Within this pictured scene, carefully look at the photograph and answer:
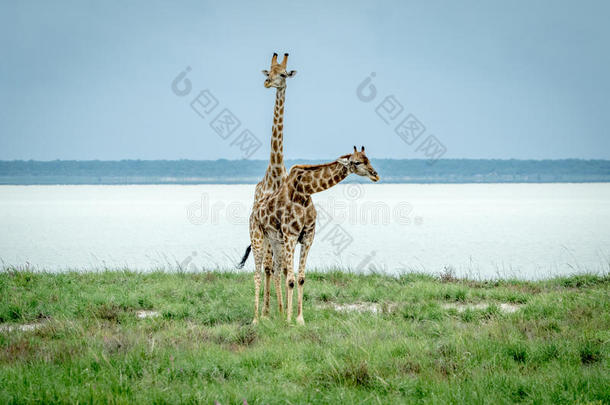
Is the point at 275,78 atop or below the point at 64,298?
atop

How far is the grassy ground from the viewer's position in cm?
670

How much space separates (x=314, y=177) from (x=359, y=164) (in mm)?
852

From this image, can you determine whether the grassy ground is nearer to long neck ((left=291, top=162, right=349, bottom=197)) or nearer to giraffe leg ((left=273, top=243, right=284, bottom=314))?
giraffe leg ((left=273, top=243, right=284, bottom=314))

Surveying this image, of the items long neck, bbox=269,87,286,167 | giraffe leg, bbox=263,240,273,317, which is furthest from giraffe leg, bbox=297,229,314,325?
long neck, bbox=269,87,286,167

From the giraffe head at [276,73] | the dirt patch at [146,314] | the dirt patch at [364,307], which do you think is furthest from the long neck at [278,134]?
the dirt patch at [146,314]

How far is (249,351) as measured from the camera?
27.0ft

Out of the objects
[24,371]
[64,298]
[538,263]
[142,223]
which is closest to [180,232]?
[142,223]

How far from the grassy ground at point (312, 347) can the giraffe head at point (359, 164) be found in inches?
97.1

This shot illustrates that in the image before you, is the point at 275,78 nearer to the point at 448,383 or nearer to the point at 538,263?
the point at 448,383

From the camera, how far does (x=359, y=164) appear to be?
9.09 meters

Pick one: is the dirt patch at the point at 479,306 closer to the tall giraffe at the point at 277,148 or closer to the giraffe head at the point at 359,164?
the giraffe head at the point at 359,164

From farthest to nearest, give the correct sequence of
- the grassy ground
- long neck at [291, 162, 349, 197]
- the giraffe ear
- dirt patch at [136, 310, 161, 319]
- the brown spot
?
dirt patch at [136, 310, 161, 319] → the brown spot → long neck at [291, 162, 349, 197] → the giraffe ear → the grassy ground

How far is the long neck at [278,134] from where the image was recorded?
10.4 metres

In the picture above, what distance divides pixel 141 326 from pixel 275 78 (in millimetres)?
4816
